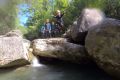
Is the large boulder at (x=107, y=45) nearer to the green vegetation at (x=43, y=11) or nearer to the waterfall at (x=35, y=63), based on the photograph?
the waterfall at (x=35, y=63)

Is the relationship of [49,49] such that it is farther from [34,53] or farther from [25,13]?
[25,13]

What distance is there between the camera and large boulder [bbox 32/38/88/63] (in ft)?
31.5

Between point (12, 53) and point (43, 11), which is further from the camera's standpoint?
point (43, 11)

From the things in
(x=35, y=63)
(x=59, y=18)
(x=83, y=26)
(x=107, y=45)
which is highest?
(x=59, y=18)

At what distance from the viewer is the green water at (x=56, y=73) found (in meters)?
8.77

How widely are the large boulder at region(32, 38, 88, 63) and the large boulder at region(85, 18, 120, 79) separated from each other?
43.9 inches

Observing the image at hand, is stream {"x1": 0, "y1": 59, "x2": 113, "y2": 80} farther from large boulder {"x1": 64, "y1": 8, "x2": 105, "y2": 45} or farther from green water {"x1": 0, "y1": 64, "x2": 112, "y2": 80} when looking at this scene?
large boulder {"x1": 64, "y1": 8, "x2": 105, "y2": 45}

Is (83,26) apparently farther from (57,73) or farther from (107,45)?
(107,45)

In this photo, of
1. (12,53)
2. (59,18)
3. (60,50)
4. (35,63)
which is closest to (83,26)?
(60,50)

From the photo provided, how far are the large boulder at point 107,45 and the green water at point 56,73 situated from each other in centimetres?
73

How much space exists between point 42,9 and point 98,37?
21539 mm

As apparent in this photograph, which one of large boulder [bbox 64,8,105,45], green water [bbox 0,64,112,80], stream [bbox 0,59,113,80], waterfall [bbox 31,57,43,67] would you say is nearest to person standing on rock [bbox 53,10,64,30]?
large boulder [bbox 64,8,105,45]

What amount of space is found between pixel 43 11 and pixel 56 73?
64.7ft

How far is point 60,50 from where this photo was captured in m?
10.2
